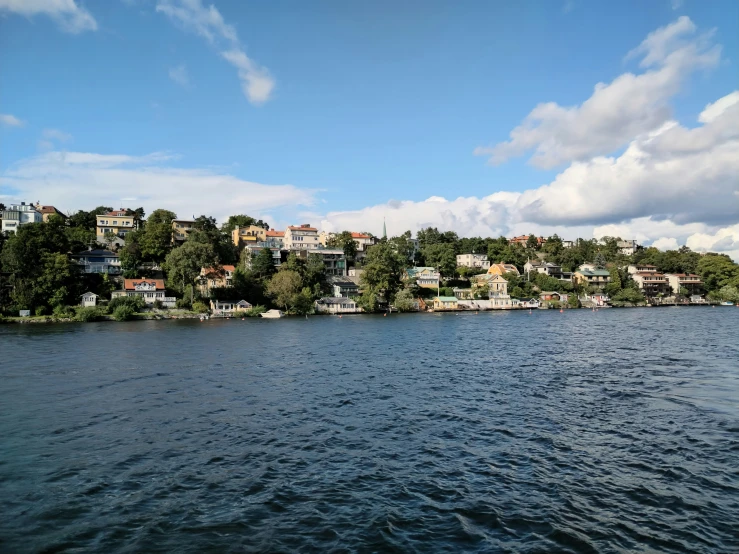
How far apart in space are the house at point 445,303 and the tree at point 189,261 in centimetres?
4420

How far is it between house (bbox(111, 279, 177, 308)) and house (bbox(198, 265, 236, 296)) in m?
5.43

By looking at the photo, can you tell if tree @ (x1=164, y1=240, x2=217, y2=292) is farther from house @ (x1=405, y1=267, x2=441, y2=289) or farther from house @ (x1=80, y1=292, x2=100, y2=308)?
house @ (x1=405, y1=267, x2=441, y2=289)

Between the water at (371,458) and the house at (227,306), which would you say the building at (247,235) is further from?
the water at (371,458)

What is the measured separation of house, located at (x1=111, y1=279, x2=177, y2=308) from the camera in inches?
2889

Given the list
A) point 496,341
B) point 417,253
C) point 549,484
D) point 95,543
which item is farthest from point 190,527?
point 417,253

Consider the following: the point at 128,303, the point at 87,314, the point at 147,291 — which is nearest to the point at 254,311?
the point at 147,291

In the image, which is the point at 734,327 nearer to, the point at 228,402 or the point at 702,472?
the point at 702,472

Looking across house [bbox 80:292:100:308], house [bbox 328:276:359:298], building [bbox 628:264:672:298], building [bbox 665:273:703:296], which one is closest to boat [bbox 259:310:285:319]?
house [bbox 328:276:359:298]

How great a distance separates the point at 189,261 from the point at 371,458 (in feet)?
215

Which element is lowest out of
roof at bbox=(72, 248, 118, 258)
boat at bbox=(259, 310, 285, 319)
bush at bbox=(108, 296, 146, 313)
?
boat at bbox=(259, 310, 285, 319)

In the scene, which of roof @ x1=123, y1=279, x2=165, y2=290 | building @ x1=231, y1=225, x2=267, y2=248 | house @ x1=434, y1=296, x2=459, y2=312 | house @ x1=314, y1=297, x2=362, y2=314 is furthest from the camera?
building @ x1=231, y1=225, x2=267, y2=248

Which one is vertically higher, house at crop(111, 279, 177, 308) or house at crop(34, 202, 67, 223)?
house at crop(34, 202, 67, 223)

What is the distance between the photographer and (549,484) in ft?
35.7

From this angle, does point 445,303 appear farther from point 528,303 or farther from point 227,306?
point 227,306
